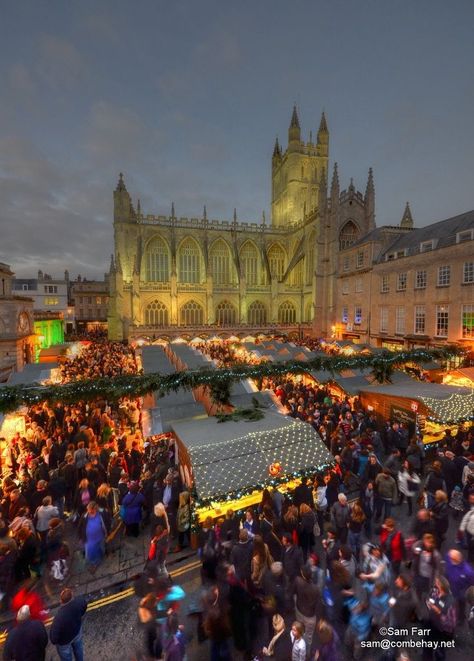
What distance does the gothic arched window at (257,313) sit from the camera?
48156 mm

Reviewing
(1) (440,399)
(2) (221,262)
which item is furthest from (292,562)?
(2) (221,262)

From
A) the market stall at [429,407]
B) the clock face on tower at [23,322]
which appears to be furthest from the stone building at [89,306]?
the market stall at [429,407]

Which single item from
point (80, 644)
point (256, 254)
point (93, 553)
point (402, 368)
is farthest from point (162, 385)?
point (256, 254)

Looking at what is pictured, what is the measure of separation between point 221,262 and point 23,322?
32.6 metres

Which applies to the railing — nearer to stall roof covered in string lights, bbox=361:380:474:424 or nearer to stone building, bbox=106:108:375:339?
stone building, bbox=106:108:375:339

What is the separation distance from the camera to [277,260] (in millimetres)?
54281

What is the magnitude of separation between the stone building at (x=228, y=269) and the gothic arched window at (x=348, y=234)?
5.1 inches

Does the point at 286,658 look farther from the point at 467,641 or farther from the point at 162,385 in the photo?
the point at 162,385

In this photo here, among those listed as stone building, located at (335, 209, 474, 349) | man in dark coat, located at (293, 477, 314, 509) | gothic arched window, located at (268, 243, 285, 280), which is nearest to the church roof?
stone building, located at (335, 209, 474, 349)

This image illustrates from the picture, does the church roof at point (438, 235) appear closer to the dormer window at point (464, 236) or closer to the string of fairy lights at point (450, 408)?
the dormer window at point (464, 236)

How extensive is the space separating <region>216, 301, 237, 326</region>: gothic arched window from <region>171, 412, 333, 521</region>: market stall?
38.9 metres

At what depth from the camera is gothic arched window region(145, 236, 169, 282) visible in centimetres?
4781

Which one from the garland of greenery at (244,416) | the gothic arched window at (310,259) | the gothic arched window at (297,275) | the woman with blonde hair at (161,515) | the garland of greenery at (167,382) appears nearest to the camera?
the woman with blonde hair at (161,515)

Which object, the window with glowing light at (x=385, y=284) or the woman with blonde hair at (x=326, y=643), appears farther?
the window with glowing light at (x=385, y=284)
